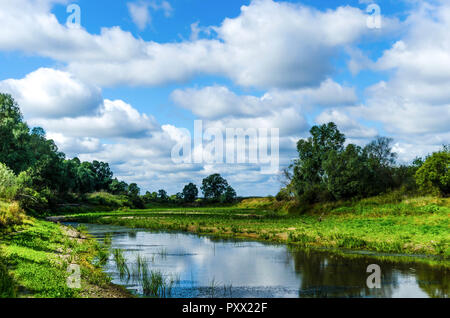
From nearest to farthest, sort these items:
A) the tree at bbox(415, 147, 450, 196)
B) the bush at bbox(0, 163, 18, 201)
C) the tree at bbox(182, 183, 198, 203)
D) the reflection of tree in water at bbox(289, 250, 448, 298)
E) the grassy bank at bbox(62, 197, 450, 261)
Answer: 1. the reflection of tree in water at bbox(289, 250, 448, 298)
2. the grassy bank at bbox(62, 197, 450, 261)
3. the bush at bbox(0, 163, 18, 201)
4. the tree at bbox(415, 147, 450, 196)
5. the tree at bbox(182, 183, 198, 203)

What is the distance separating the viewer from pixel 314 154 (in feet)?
274

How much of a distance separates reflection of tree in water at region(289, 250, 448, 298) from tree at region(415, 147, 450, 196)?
33441mm

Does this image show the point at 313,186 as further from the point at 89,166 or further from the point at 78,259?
the point at 89,166

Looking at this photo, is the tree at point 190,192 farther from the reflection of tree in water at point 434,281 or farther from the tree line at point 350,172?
the reflection of tree in water at point 434,281

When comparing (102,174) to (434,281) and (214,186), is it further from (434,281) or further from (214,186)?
(434,281)

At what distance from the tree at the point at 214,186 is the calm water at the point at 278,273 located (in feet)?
505

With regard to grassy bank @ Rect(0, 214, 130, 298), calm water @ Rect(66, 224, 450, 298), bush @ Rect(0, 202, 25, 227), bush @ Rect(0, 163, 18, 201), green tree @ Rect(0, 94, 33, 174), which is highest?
green tree @ Rect(0, 94, 33, 174)

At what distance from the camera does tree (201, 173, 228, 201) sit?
187750 millimetres

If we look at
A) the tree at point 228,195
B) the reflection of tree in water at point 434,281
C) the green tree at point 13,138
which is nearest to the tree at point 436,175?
the reflection of tree in water at point 434,281

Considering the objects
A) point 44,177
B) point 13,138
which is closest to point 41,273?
point 13,138

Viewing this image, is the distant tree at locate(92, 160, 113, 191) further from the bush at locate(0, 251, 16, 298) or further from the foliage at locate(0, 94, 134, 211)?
the bush at locate(0, 251, 16, 298)

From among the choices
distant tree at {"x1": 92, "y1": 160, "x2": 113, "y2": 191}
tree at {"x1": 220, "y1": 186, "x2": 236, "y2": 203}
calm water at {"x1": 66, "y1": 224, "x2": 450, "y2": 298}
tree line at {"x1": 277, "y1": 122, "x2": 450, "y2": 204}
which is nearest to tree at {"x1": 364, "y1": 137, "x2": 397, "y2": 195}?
tree line at {"x1": 277, "y1": 122, "x2": 450, "y2": 204}

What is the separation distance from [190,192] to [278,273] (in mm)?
168007
